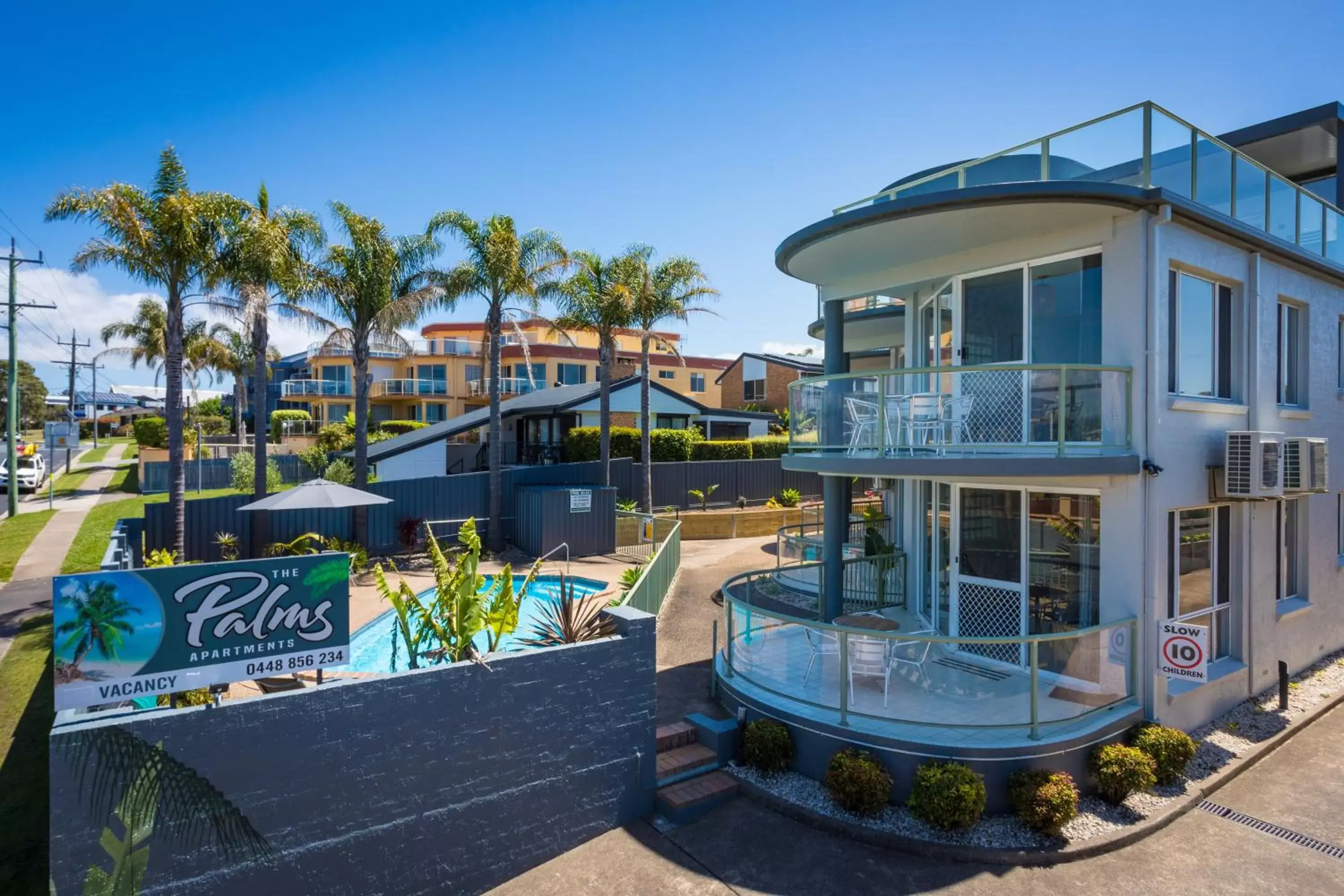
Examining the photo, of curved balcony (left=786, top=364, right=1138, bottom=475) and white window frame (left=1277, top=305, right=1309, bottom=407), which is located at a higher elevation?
white window frame (left=1277, top=305, right=1309, bottom=407)

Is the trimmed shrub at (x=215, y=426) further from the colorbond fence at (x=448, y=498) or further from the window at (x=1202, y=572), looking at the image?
the window at (x=1202, y=572)

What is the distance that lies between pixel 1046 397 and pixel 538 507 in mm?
14676

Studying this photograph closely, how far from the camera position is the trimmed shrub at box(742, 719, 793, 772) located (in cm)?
834

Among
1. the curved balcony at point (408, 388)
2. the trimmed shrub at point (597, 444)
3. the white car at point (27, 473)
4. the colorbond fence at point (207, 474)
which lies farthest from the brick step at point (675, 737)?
the curved balcony at point (408, 388)

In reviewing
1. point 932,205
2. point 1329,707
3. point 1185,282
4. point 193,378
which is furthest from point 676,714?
point 193,378

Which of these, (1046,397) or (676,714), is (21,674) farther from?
(1046,397)

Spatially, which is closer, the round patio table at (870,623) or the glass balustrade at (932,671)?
the glass balustrade at (932,671)

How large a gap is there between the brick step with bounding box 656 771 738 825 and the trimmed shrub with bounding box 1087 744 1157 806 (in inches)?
152

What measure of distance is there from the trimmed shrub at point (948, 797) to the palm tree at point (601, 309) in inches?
692

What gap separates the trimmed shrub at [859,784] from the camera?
24.4 feet

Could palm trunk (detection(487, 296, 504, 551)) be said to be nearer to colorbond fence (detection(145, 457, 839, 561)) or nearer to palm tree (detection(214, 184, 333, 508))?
colorbond fence (detection(145, 457, 839, 561))

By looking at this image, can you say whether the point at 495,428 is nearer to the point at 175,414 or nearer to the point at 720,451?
the point at 175,414

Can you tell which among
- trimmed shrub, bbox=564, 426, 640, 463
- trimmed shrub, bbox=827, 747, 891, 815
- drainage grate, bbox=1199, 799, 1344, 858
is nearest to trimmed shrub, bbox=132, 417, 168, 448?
trimmed shrub, bbox=564, 426, 640, 463

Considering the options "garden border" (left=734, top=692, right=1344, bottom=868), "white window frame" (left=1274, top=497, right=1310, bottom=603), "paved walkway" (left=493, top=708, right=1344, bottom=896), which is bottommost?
"paved walkway" (left=493, top=708, right=1344, bottom=896)
